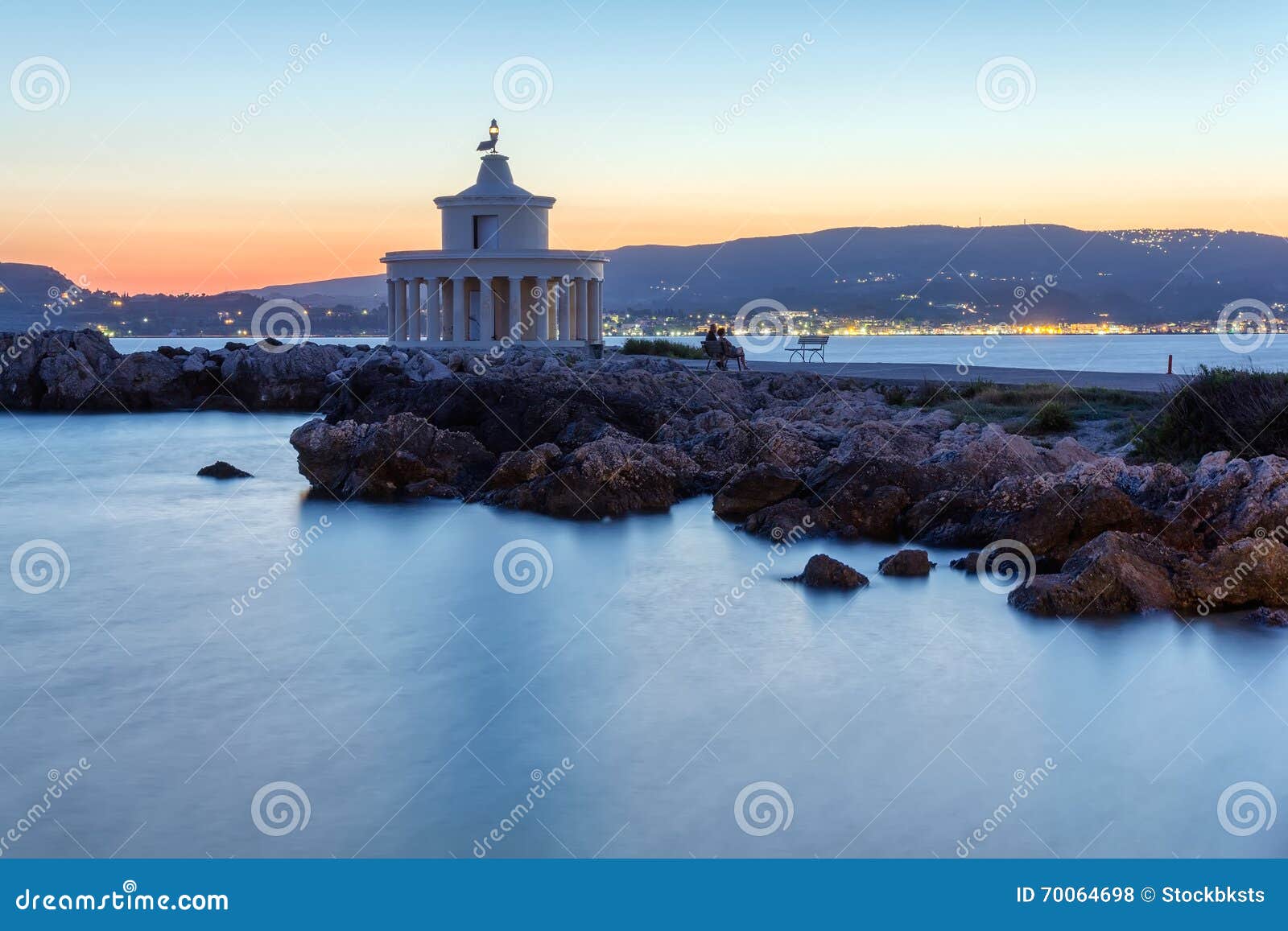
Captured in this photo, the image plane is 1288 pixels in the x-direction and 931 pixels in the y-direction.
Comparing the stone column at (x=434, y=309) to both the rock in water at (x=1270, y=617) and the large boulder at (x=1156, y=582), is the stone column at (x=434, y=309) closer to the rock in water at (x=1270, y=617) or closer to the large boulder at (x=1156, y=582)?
the large boulder at (x=1156, y=582)

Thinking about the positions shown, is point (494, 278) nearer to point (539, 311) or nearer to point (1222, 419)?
point (539, 311)

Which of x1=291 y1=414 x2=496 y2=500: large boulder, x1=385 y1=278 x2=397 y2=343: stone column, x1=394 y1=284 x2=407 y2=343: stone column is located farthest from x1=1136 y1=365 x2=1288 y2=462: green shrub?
x1=385 y1=278 x2=397 y2=343: stone column

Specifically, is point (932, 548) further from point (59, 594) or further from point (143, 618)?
point (59, 594)

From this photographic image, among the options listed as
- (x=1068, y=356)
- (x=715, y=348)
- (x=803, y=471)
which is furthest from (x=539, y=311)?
(x=1068, y=356)

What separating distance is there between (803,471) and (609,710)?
6.84 metres

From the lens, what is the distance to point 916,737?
6.83m

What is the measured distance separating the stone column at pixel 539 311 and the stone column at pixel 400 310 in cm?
384

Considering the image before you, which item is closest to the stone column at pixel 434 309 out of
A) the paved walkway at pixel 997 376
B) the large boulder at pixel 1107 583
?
the paved walkway at pixel 997 376

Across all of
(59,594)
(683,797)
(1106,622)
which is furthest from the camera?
(59,594)

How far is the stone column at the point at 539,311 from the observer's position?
34.2 meters

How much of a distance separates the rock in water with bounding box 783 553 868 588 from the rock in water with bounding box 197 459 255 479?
1116cm

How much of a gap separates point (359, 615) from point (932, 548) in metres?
5.33

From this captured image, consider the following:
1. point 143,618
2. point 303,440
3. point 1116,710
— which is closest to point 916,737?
point 1116,710

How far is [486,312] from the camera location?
113 feet
